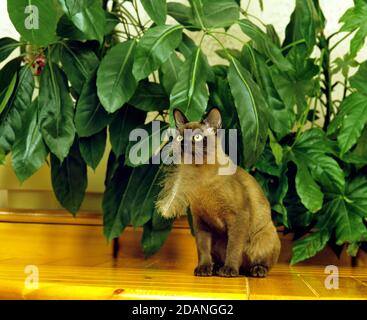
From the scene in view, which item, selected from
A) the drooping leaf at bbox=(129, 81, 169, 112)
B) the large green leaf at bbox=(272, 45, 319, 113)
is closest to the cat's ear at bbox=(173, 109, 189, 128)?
the drooping leaf at bbox=(129, 81, 169, 112)

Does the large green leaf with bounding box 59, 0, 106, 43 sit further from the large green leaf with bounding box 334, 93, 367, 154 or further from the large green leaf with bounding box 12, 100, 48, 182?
the large green leaf with bounding box 334, 93, 367, 154

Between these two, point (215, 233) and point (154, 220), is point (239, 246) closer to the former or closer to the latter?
point (215, 233)

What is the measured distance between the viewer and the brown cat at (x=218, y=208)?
3.47 feet

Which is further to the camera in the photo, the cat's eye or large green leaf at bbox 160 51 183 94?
large green leaf at bbox 160 51 183 94

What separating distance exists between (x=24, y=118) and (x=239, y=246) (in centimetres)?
57

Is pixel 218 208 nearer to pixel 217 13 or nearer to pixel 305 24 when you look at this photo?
pixel 217 13

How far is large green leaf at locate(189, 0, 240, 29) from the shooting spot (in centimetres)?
130

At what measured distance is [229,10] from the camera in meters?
1.36

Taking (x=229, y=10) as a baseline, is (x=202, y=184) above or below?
below

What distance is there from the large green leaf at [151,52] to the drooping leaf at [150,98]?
0.16 metres

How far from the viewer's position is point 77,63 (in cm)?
134

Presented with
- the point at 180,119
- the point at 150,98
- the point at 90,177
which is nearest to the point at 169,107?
the point at 150,98
